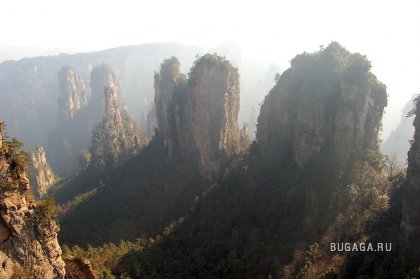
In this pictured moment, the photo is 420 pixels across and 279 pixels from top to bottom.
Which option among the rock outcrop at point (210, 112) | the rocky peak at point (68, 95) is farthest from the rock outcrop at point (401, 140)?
the rocky peak at point (68, 95)

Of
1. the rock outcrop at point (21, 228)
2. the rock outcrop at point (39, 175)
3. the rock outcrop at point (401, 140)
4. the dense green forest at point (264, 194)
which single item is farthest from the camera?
the rock outcrop at point (401, 140)

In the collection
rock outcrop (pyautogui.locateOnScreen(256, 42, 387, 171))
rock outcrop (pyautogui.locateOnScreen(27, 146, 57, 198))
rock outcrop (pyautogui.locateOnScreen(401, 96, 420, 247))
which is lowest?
rock outcrop (pyautogui.locateOnScreen(27, 146, 57, 198))

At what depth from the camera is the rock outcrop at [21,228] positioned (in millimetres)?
21844

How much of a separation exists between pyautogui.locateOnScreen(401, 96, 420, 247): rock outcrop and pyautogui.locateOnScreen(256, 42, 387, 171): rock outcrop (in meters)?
9.03

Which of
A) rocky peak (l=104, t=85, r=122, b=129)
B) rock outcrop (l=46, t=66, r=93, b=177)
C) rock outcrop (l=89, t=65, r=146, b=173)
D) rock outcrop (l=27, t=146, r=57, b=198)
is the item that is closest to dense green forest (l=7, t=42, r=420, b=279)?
rock outcrop (l=89, t=65, r=146, b=173)

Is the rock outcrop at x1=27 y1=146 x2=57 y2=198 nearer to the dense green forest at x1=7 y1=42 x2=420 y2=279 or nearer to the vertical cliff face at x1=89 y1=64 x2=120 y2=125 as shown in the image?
the dense green forest at x1=7 y1=42 x2=420 y2=279

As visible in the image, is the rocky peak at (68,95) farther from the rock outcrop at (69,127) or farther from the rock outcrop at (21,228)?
the rock outcrop at (21,228)

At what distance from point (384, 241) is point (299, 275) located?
6.81m

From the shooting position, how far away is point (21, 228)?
22344mm

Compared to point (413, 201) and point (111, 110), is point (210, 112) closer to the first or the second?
point (413, 201)

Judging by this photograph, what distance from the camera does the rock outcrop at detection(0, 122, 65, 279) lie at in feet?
71.7

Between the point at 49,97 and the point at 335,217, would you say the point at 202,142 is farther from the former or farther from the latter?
the point at 49,97

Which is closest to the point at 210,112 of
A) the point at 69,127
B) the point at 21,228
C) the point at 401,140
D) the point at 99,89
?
A: the point at 21,228

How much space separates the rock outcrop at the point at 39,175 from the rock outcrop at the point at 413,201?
71.2m
